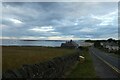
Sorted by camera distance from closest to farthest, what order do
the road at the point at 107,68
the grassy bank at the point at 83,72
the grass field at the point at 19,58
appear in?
the grass field at the point at 19,58 < the grassy bank at the point at 83,72 < the road at the point at 107,68

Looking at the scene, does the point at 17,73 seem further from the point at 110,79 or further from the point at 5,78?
the point at 110,79

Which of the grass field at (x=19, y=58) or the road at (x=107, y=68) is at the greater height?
the grass field at (x=19, y=58)

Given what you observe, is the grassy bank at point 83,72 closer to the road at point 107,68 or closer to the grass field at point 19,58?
the road at point 107,68

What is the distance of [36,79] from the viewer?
974 centimetres

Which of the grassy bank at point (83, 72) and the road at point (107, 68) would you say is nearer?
the grassy bank at point (83, 72)

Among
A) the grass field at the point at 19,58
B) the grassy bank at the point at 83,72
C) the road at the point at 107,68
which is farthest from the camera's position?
the road at the point at 107,68

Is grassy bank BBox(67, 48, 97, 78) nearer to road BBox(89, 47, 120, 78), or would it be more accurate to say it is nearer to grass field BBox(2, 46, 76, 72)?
road BBox(89, 47, 120, 78)

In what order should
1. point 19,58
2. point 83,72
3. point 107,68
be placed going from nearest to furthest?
point 19,58
point 83,72
point 107,68

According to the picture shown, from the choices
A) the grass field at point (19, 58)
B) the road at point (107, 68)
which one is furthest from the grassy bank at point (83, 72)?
the grass field at point (19, 58)

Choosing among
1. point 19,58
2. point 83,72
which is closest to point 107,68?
point 83,72

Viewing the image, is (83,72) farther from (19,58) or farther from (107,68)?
(19,58)

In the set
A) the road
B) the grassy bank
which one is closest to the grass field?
the grassy bank

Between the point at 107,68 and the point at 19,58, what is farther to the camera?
the point at 107,68

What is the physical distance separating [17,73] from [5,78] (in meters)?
0.77
